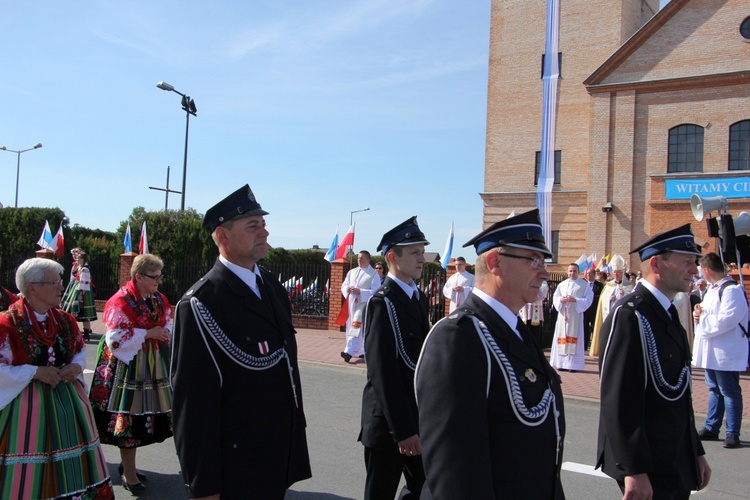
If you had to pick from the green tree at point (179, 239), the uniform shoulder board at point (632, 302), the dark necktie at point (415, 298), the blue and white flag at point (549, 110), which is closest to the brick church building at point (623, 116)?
the blue and white flag at point (549, 110)

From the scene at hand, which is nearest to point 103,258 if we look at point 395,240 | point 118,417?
point 118,417

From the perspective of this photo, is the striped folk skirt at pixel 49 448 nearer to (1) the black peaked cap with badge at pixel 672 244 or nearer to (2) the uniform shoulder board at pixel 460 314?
(2) the uniform shoulder board at pixel 460 314

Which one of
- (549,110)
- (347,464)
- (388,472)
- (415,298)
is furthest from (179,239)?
(388,472)

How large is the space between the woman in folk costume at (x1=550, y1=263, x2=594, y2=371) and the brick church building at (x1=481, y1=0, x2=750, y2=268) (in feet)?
46.2

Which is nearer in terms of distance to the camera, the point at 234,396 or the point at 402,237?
the point at 234,396

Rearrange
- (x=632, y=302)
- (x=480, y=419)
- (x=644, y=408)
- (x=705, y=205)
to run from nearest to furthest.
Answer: (x=480, y=419), (x=644, y=408), (x=632, y=302), (x=705, y=205)

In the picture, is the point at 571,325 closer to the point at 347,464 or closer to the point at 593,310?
the point at 593,310

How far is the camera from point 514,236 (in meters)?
2.58

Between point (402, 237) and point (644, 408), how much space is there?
1.89 m

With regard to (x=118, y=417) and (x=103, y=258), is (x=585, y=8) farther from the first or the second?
(x=118, y=417)

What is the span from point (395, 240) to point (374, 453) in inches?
55.0

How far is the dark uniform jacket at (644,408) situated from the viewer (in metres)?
3.22

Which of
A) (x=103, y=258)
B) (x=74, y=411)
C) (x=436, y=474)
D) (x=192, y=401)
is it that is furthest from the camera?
(x=103, y=258)

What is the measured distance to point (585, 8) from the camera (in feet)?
101
